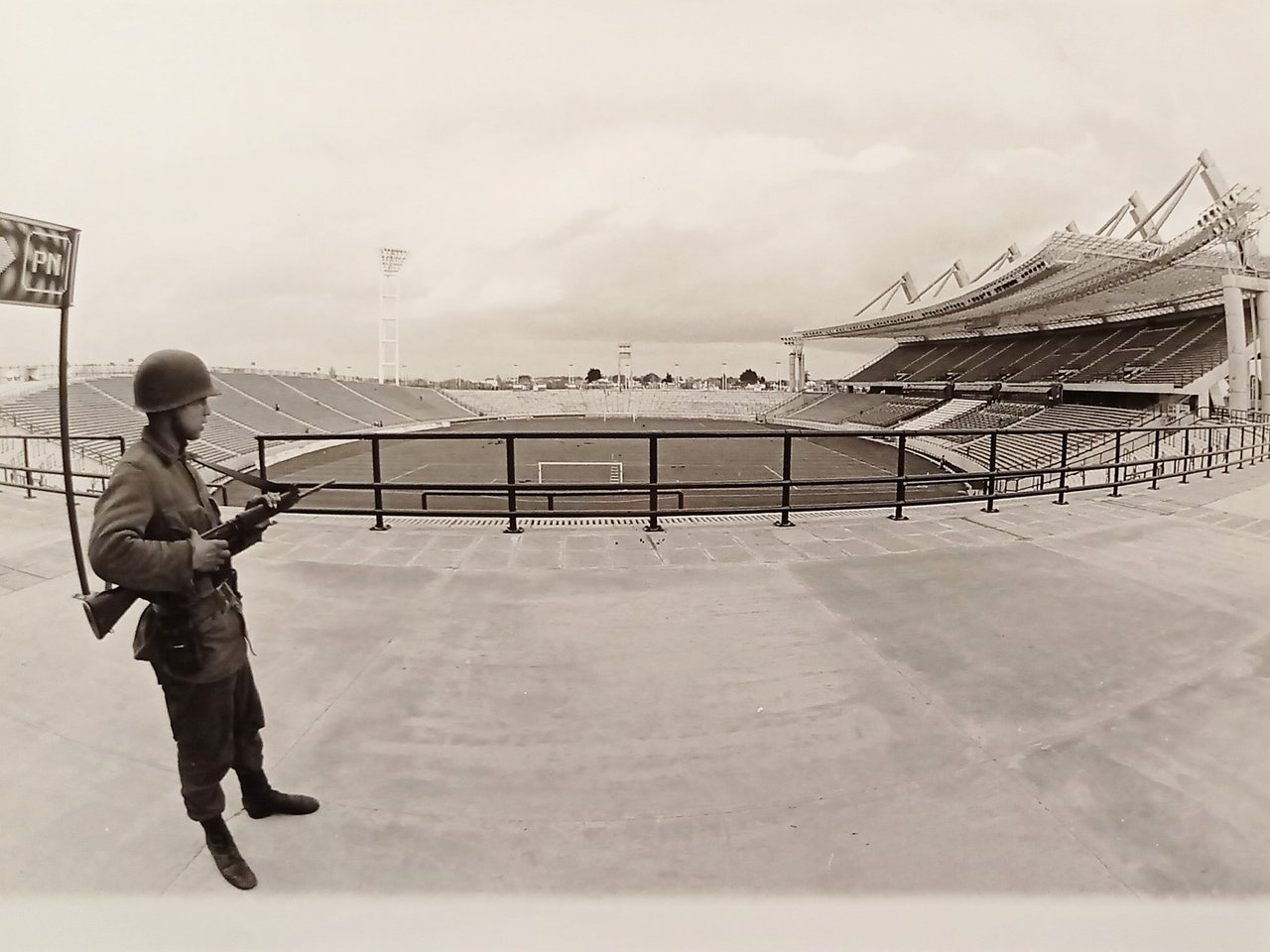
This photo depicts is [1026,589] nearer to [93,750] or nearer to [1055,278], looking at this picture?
[93,750]

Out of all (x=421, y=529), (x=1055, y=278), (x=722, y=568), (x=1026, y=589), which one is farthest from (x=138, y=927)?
(x=1055, y=278)

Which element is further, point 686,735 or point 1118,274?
point 1118,274

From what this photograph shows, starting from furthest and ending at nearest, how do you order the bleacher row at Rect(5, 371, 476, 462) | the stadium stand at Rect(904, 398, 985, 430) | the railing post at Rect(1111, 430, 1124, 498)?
1. the stadium stand at Rect(904, 398, 985, 430)
2. the bleacher row at Rect(5, 371, 476, 462)
3. the railing post at Rect(1111, 430, 1124, 498)

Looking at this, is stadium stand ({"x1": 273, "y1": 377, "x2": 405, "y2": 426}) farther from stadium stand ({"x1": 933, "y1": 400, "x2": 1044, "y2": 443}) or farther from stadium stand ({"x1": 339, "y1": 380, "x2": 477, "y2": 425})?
stadium stand ({"x1": 933, "y1": 400, "x2": 1044, "y2": 443})

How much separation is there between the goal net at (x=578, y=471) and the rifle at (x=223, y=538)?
23.3 m

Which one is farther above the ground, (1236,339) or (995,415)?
(1236,339)

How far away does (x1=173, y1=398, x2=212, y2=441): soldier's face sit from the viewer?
1.68m

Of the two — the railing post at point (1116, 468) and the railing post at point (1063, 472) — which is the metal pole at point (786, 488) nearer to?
the railing post at point (1063, 472)

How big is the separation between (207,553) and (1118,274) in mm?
33178

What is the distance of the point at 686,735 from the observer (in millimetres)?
2377

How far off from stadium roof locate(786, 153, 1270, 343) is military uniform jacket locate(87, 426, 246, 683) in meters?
27.3

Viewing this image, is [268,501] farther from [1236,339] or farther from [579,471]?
[1236,339]

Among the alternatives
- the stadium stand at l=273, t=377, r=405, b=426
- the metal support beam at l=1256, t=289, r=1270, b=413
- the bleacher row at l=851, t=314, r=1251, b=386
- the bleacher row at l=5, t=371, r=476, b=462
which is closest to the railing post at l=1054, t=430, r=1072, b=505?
the bleacher row at l=5, t=371, r=476, b=462

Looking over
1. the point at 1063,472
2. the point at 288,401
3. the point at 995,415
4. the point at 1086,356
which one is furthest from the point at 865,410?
the point at 1063,472
